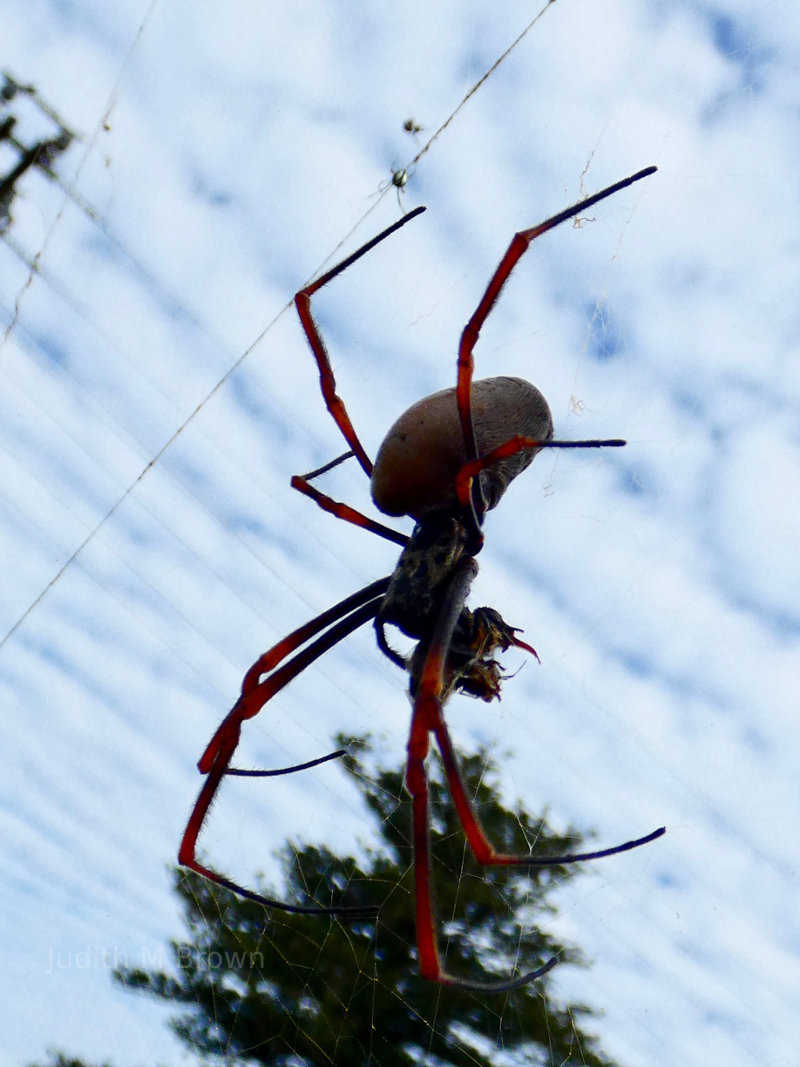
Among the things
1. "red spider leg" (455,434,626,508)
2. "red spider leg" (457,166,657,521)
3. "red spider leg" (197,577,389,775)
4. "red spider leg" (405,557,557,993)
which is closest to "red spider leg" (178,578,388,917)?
"red spider leg" (197,577,389,775)

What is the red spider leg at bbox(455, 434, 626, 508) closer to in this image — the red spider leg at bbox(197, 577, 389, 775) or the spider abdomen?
the spider abdomen

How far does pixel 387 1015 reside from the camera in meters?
4.42

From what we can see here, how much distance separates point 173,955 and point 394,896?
5.41 feet

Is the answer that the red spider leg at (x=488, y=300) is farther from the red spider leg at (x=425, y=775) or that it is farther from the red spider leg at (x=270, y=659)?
the red spider leg at (x=270, y=659)

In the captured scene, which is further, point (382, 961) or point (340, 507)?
point (382, 961)

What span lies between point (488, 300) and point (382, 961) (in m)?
3.57

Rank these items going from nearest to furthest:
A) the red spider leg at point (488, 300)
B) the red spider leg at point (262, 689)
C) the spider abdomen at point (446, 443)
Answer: the red spider leg at point (488, 300) → the spider abdomen at point (446, 443) → the red spider leg at point (262, 689)

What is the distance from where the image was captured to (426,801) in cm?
198

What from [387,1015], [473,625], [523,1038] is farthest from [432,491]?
[387,1015]

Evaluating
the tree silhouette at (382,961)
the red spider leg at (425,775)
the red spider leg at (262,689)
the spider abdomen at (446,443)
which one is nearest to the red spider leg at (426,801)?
the red spider leg at (425,775)

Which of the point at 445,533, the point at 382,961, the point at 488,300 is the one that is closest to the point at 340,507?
the point at 445,533

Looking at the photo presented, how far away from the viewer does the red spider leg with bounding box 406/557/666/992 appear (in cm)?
187

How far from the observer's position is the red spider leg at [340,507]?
230cm

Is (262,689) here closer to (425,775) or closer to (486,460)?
(425,775)
